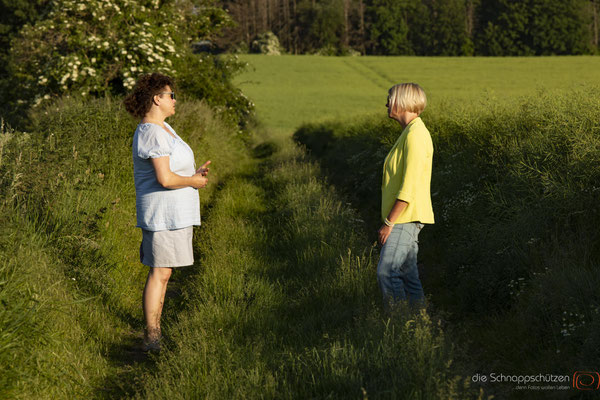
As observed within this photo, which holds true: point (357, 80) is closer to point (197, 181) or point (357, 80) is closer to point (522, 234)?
point (522, 234)

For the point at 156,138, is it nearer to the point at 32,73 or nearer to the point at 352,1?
the point at 32,73

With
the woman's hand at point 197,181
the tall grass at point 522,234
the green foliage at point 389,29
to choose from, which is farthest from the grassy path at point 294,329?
the green foliage at point 389,29

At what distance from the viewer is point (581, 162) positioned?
16.1 ft

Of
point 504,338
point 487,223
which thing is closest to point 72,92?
point 487,223

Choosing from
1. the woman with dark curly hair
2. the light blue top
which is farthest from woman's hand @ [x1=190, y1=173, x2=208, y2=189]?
the light blue top

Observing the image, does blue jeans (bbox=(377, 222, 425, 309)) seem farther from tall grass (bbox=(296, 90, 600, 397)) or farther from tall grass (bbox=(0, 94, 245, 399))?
tall grass (bbox=(0, 94, 245, 399))

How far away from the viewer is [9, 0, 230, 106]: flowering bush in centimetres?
1333

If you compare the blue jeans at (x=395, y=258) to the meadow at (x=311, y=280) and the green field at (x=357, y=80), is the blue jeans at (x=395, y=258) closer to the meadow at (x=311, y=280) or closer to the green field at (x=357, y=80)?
the meadow at (x=311, y=280)

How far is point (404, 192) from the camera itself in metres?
3.82

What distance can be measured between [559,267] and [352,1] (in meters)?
81.0

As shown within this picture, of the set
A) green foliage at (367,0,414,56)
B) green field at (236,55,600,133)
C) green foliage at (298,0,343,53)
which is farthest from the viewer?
green foliage at (298,0,343,53)

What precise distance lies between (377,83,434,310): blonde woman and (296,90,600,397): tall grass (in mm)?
749

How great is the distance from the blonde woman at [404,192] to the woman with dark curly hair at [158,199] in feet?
4.92

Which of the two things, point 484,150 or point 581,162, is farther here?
point 484,150
